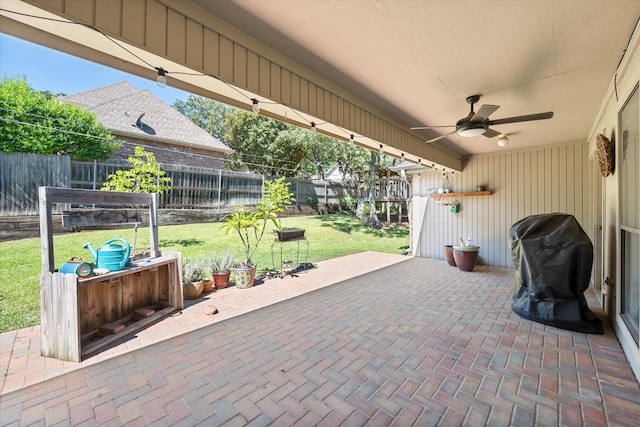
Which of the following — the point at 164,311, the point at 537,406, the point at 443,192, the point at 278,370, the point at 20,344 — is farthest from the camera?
the point at 443,192

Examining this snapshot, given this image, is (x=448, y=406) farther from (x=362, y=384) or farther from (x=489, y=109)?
(x=489, y=109)

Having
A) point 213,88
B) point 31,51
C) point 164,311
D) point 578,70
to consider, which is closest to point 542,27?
point 578,70

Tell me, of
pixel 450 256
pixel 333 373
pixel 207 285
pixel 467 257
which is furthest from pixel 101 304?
pixel 450 256

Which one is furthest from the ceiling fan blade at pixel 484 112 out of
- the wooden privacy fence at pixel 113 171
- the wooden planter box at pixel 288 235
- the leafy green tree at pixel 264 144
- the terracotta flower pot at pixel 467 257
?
the leafy green tree at pixel 264 144

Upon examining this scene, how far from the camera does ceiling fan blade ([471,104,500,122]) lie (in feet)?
9.00

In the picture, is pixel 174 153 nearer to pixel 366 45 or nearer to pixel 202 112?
pixel 366 45

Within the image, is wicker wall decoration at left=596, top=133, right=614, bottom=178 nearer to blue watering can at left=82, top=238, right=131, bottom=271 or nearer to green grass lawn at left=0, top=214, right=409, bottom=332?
green grass lawn at left=0, top=214, right=409, bottom=332

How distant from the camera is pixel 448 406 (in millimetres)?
1790

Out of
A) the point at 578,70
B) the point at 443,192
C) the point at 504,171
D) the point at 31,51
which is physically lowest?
the point at 443,192

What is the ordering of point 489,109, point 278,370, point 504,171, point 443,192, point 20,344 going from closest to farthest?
1. point 278,370
2. point 20,344
3. point 489,109
4. point 504,171
5. point 443,192

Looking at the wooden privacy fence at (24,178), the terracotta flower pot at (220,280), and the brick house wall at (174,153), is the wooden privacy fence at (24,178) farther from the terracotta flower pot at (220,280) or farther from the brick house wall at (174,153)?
the terracotta flower pot at (220,280)

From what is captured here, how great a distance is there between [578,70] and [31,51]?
1180 cm

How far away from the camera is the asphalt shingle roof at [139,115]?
908 centimetres

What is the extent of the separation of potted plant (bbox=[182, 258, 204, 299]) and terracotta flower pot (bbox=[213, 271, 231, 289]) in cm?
34
